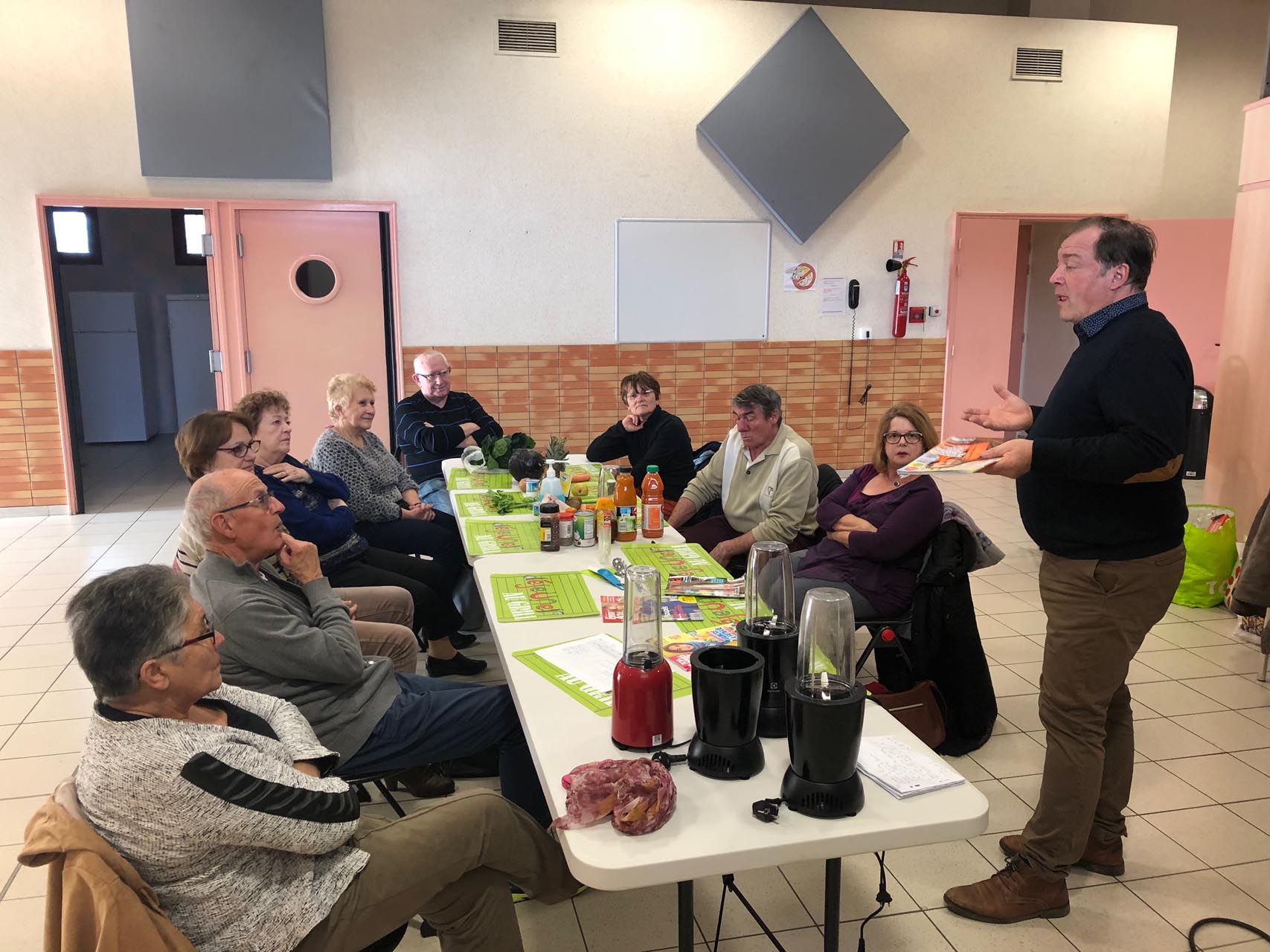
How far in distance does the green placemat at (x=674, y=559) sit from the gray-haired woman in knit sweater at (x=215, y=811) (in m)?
1.26

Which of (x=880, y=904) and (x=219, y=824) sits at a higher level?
(x=219, y=824)

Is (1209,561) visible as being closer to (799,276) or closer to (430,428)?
(799,276)

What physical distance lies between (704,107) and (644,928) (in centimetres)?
648

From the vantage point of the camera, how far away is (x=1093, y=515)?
2367 millimetres

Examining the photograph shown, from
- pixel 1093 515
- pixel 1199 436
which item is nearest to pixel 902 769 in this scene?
pixel 1093 515

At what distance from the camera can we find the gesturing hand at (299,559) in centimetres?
252

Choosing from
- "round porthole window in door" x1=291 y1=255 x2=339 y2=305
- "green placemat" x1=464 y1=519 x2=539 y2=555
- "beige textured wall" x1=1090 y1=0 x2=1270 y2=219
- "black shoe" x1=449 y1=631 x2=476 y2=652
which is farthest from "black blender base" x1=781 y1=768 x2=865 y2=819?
"beige textured wall" x1=1090 y1=0 x2=1270 y2=219

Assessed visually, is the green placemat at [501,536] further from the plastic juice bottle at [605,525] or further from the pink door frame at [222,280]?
the pink door frame at [222,280]

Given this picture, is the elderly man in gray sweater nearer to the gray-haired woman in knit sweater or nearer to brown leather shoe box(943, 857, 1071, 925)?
the gray-haired woman in knit sweater

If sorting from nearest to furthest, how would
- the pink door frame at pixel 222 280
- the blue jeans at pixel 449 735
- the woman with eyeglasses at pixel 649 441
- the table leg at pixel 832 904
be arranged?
the table leg at pixel 832 904, the blue jeans at pixel 449 735, the woman with eyeglasses at pixel 649 441, the pink door frame at pixel 222 280

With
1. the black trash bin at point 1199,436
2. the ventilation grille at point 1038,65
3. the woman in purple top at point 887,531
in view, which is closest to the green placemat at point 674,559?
the woman in purple top at point 887,531

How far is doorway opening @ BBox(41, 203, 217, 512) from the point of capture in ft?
30.7

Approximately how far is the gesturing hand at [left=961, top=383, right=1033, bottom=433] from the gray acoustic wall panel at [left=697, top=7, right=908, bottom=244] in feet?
17.7

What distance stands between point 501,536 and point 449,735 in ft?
3.79
